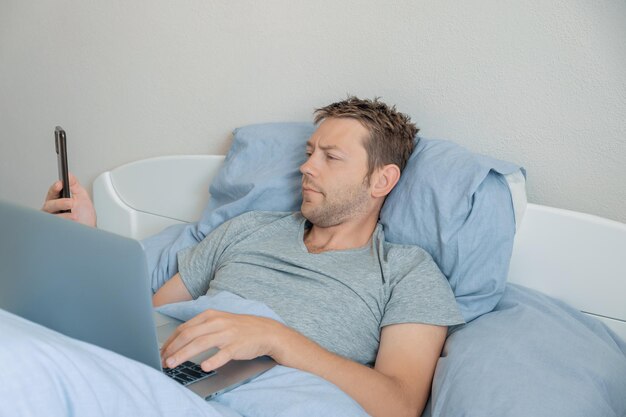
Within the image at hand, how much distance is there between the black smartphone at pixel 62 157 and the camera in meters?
1.45

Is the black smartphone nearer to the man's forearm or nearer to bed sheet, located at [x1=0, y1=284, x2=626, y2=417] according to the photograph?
bed sheet, located at [x1=0, y1=284, x2=626, y2=417]

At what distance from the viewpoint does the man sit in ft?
3.57

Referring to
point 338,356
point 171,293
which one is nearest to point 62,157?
point 171,293

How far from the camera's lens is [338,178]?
1.41 meters

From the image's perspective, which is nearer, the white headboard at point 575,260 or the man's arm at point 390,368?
the man's arm at point 390,368

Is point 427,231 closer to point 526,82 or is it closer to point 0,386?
A: point 526,82

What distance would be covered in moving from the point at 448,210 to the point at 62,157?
788 millimetres

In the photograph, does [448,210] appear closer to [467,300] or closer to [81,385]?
[467,300]

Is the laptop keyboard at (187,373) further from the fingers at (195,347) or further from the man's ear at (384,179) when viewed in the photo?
the man's ear at (384,179)

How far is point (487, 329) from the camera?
1218 mm

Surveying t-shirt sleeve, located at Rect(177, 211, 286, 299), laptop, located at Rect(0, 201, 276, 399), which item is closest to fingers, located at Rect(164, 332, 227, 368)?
laptop, located at Rect(0, 201, 276, 399)

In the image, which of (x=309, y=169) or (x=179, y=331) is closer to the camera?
(x=179, y=331)

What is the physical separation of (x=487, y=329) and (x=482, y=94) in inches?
20.0

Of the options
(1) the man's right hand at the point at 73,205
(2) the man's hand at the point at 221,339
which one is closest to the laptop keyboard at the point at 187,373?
(2) the man's hand at the point at 221,339
